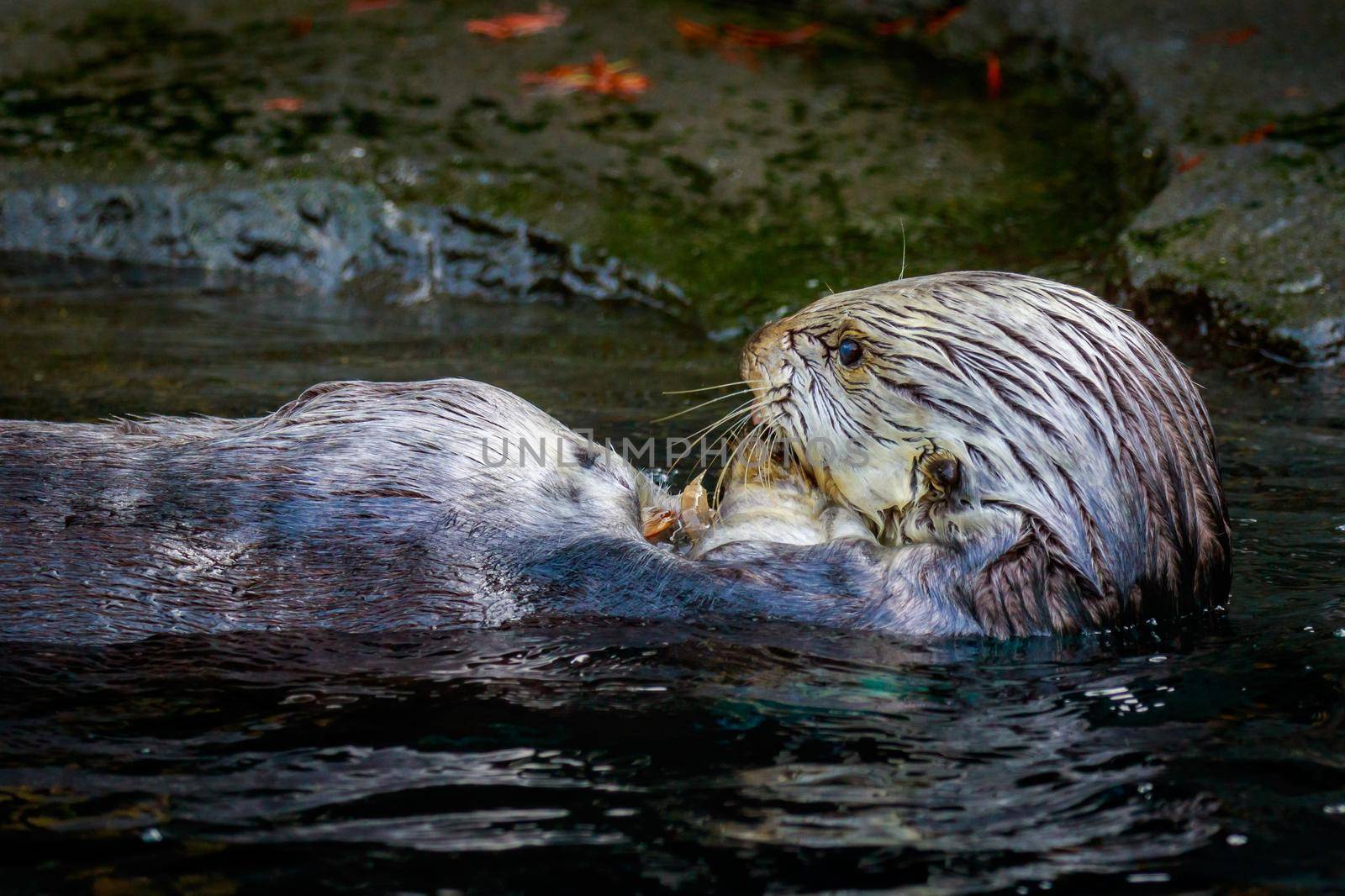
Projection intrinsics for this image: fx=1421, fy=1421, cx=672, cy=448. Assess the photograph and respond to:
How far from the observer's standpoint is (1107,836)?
2605mm

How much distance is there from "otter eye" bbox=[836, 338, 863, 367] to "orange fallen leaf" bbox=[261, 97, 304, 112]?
5.29 meters

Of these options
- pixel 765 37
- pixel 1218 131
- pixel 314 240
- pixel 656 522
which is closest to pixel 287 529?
pixel 656 522

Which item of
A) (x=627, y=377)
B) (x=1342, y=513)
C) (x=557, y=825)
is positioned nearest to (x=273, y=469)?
(x=557, y=825)

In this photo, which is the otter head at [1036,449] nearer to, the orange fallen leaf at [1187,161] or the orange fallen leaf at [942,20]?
the orange fallen leaf at [1187,161]

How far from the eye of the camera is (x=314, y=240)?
289 inches

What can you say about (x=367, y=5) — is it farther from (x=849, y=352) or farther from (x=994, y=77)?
(x=849, y=352)

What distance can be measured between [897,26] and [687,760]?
7855 mm

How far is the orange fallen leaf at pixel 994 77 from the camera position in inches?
353

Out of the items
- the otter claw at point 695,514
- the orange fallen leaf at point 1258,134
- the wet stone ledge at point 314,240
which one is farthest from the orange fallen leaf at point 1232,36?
the otter claw at point 695,514

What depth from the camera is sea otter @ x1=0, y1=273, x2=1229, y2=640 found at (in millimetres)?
3203

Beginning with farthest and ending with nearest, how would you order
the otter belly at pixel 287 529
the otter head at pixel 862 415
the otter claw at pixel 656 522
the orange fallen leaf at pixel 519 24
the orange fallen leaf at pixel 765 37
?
1. the orange fallen leaf at pixel 765 37
2. the orange fallen leaf at pixel 519 24
3. the otter claw at pixel 656 522
4. the otter head at pixel 862 415
5. the otter belly at pixel 287 529

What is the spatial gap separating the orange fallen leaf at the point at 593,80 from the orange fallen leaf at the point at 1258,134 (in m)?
3.37

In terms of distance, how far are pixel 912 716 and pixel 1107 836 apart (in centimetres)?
59

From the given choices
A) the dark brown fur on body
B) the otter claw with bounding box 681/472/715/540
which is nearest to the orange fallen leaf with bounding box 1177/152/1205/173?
the otter claw with bounding box 681/472/715/540
